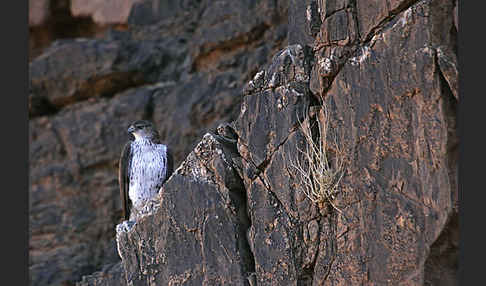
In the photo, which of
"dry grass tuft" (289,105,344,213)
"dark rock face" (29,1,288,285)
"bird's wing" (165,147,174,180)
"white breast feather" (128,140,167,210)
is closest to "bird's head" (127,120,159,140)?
"white breast feather" (128,140,167,210)

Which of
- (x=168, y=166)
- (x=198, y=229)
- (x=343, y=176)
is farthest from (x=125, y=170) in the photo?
(x=343, y=176)

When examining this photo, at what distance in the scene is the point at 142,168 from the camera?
9781 mm

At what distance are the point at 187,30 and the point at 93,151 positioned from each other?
2.53 metres

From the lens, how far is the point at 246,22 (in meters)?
12.6

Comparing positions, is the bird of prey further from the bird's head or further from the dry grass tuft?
the dry grass tuft

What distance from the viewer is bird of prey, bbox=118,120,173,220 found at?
9766mm

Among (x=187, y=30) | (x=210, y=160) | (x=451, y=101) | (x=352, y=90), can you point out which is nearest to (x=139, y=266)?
(x=210, y=160)

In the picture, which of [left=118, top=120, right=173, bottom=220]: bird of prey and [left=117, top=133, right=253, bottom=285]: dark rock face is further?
[left=118, top=120, right=173, bottom=220]: bird of prey

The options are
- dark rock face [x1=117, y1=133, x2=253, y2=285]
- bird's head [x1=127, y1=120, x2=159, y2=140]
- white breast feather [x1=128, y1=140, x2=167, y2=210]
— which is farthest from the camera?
bird's head [x1=127, y1=120, x2=159, y2=140]

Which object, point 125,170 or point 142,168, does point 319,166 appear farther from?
point 125,170

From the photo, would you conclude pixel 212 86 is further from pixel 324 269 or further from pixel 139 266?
pixel 324 269

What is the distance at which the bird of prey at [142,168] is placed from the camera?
9.77m

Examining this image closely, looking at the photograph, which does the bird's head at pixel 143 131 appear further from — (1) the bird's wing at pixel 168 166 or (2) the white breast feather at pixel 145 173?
(1) the bird's wing at pixel 168 166

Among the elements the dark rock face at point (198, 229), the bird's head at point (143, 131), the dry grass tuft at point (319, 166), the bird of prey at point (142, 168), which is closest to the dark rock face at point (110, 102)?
the bird's head at point (143, 131)
